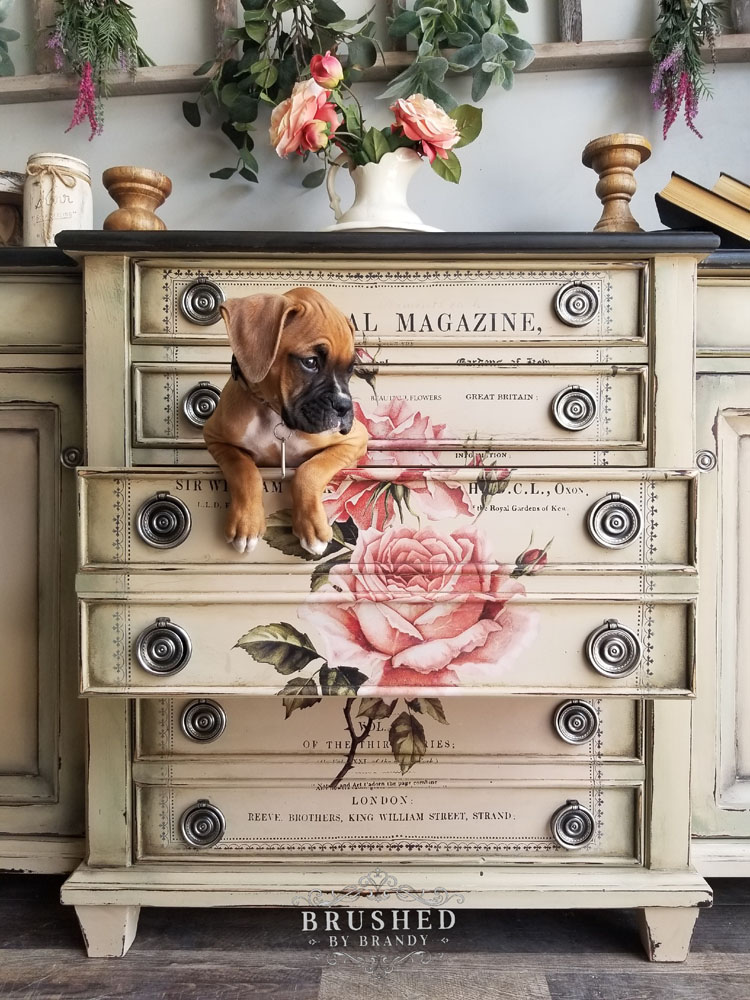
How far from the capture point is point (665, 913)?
3.54 feet

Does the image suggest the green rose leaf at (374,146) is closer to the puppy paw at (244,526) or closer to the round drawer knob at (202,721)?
the puppy paw at (244,526)

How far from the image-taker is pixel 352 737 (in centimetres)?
111

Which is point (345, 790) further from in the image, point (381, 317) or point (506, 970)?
point (381, 317)

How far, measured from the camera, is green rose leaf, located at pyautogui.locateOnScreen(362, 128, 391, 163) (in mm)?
1188

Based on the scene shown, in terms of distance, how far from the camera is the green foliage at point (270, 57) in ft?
4.56

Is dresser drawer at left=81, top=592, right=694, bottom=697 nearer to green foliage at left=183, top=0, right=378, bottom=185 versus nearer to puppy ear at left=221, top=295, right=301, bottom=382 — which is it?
puppy ear at left=221, top=295, right=301, bottom=382

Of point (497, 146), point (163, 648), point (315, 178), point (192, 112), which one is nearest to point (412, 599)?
point (163, 648)

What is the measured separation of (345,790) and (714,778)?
67 centimetres

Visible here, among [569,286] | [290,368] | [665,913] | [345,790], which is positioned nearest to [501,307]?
[569,286]

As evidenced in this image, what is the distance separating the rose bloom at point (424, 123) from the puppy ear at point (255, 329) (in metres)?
0.54

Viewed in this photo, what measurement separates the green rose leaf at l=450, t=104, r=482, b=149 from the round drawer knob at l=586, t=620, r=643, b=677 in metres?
0.95

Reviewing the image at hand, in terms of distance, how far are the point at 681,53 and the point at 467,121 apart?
23.1 inches

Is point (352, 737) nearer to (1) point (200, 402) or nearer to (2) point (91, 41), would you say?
(1) point (200, 402)

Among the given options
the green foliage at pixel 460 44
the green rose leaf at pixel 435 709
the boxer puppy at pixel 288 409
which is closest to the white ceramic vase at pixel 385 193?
the green foliage at pixel 460 44
